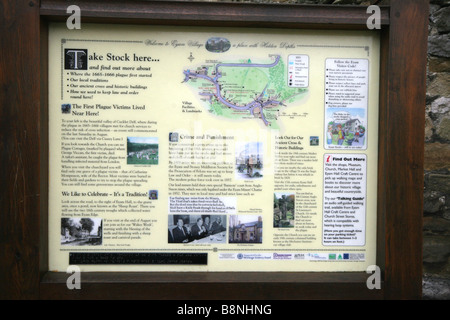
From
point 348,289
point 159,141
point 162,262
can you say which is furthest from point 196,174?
point 348,289

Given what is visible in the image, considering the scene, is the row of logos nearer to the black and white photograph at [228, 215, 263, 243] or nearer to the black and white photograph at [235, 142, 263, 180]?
the black and white photograph at [228, 215, 263, 243]

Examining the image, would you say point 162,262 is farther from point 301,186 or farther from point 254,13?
point 254,13

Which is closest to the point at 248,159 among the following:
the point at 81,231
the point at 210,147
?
the point at 210,147

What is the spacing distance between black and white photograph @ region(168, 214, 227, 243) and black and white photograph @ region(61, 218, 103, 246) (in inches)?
13.3

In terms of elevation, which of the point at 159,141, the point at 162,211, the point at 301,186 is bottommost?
the point at 162,211

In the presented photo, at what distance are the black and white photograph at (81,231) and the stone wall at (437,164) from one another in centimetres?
163

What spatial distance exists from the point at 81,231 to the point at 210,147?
72 cm

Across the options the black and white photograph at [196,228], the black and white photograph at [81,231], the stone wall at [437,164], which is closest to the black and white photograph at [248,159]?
the black and white photograph at [196,228]

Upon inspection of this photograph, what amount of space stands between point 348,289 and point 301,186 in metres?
0.52

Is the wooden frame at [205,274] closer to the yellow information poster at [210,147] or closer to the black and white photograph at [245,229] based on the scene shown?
the yellow information poster at [210,147]

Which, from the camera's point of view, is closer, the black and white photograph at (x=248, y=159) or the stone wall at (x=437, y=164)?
the black and white photograph at (x=248, y=159)

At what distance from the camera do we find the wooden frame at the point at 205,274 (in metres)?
1.64

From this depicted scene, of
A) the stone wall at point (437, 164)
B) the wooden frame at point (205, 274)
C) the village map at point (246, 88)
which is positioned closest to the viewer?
the wooden frame at point (205, 274)

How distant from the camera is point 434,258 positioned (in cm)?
233
